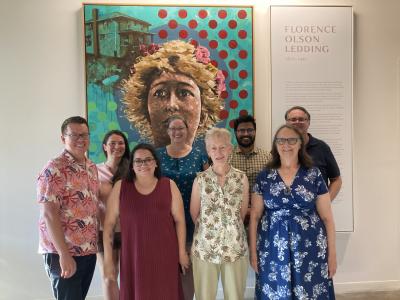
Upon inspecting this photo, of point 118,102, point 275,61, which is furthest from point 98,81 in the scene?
point 275,61

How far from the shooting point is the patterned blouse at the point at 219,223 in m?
2.16

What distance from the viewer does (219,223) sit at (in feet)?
7.13

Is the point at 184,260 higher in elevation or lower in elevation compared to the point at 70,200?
lower

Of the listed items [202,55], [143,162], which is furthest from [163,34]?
[143,162]

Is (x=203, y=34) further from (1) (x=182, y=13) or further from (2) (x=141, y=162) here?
(2) (x=141, y=162)

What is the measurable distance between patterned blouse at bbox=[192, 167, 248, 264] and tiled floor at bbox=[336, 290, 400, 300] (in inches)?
65.1

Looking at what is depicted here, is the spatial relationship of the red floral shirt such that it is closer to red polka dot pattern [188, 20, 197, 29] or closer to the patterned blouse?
the patterned blouse

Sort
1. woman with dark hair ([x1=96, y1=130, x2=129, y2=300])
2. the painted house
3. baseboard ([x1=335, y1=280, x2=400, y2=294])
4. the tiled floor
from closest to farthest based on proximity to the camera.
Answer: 1. woman with dark hair ([x1=96, y1=130, x2=129, y2=300])
2. the painted house
3. the tiled floor
4. baseboard ([x1=335, y1=280, x2=400, y2=294])

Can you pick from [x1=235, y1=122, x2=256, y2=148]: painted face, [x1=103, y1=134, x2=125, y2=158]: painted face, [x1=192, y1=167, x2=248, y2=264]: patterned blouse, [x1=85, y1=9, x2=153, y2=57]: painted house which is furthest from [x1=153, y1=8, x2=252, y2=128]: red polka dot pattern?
[x1=192, y1=167, x2=248, y2=264]: patterned blouse

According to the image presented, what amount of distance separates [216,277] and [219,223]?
1.08 feet

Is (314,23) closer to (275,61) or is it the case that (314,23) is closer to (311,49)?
(311,49)

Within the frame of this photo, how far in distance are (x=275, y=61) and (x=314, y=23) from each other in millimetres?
485

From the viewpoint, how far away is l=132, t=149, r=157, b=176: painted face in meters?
2.12

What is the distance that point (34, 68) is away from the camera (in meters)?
3.05
